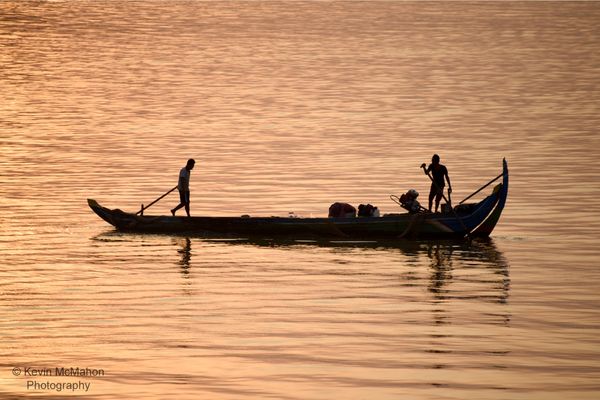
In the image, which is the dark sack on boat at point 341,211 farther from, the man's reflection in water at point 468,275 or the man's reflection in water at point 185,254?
the man's reflection in water at point 185,254

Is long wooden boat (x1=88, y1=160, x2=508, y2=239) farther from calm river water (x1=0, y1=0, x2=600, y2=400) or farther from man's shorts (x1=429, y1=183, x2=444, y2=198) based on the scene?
man's shorts (x1=429, y1=183, x2=444, y2=198)

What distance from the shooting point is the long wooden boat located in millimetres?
30375

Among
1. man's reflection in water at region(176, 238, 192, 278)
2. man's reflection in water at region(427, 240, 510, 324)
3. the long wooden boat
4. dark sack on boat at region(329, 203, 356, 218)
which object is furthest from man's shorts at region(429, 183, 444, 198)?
man's reflection in water at region(176, 238, 192, 278)

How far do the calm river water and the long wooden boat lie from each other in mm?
A: 301

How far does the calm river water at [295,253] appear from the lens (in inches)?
824

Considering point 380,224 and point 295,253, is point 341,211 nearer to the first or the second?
point 380,224

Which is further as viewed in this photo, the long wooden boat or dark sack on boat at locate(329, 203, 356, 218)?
dark sack on boat at locate(329, 203, 356, 218)

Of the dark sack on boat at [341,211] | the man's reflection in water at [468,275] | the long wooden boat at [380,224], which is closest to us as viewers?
the man's reflection in water at [468,275]

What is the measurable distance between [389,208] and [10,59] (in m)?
80.3

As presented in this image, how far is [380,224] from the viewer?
3041 centimetres

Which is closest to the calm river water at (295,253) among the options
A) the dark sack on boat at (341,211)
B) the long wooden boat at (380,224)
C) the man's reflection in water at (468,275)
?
the man's reflection in water at (468,275)

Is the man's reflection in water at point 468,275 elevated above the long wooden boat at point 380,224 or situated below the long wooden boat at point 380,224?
below

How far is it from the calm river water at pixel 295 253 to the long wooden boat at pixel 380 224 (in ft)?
0.99

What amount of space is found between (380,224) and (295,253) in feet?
5.84
